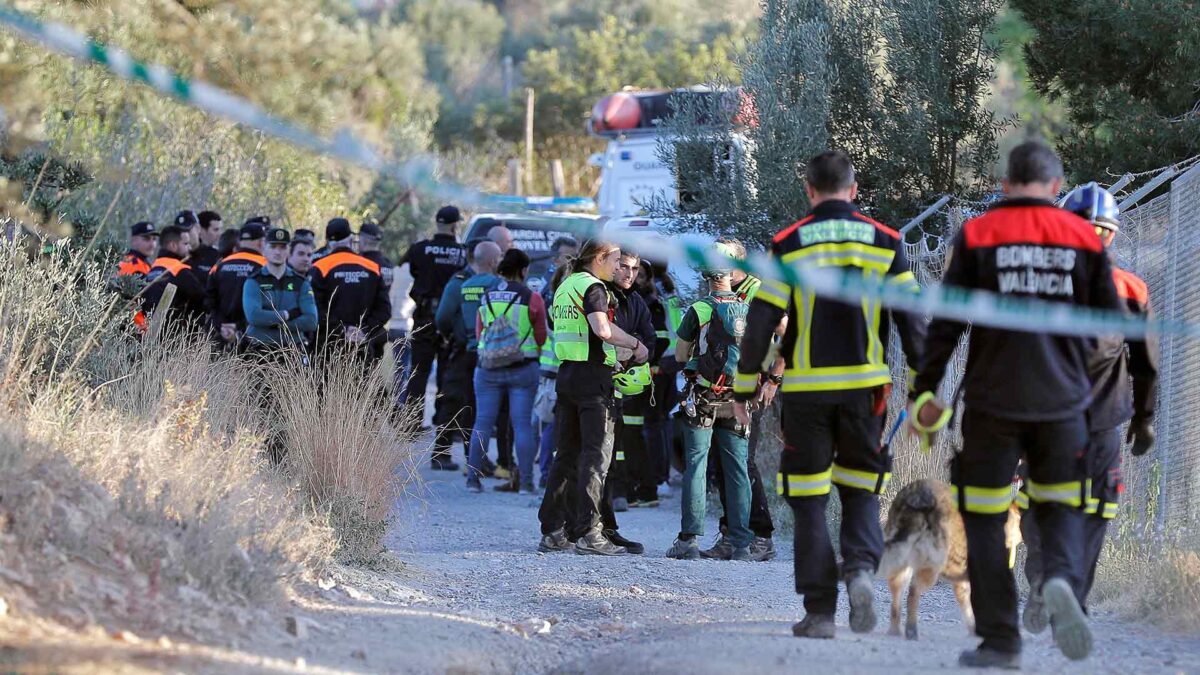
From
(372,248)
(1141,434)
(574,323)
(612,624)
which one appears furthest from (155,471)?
(372,248)

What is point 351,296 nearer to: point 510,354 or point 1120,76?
point 510,354

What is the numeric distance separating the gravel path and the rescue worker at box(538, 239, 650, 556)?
0.30 meters

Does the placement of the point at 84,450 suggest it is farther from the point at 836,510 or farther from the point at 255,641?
the point at 836,510

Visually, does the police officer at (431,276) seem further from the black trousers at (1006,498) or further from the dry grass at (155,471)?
the black trousers at (1006,498)

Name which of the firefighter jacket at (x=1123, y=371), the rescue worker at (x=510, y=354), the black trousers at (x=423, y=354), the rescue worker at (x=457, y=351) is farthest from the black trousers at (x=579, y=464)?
the black trousers at (x=423, y=354)

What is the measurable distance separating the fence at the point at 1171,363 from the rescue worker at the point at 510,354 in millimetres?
4212

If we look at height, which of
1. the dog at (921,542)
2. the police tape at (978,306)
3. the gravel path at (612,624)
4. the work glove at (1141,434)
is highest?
the police tape at (978,306)

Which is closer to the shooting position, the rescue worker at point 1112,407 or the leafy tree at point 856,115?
the rescue worker at point 1112,407

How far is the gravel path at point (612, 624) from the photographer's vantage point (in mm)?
6273

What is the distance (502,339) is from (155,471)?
19.7 feet

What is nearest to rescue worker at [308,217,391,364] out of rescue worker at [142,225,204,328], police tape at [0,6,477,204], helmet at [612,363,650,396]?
rescue worker at [142,225,204,328]

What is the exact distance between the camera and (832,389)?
21.8 ft

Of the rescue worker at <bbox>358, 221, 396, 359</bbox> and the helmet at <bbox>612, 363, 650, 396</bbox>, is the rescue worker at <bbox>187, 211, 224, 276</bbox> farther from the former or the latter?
the helmet at <bbox>612, 363, 650, 396</bbox>

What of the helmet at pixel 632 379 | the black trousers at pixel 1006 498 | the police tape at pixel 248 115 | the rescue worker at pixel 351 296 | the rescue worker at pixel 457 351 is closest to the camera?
the police tape at pixel 248 115
